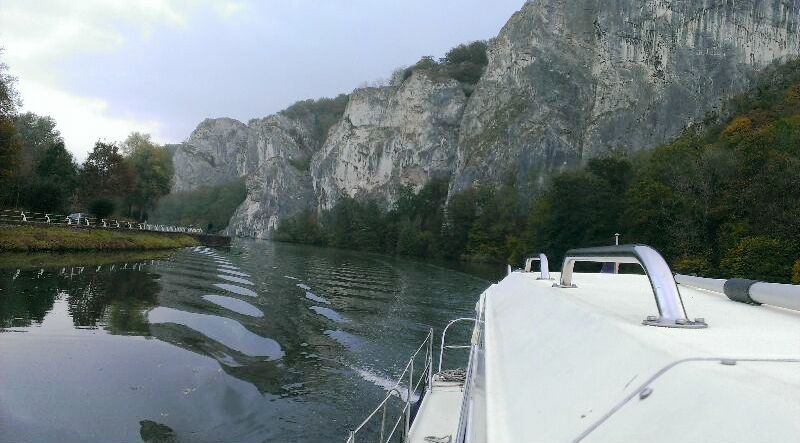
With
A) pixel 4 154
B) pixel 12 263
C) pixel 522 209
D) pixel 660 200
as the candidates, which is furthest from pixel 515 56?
pixel 12 263

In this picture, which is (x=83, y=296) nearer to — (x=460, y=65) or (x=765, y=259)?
(x=765, y=259)

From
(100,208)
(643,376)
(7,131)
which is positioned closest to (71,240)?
(7,131)

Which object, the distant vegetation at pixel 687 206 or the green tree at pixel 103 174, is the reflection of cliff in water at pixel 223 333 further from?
the green tree at pixel 103 174

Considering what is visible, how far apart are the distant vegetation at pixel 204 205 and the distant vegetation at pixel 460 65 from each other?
6732cm

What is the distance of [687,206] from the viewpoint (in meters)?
36.3

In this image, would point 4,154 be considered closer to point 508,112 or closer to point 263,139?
point 508,112

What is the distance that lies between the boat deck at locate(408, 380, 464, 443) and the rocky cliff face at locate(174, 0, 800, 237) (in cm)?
6547

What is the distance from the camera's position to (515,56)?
278 ft

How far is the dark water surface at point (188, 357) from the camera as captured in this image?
7023mm

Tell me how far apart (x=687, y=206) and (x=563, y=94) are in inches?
1851

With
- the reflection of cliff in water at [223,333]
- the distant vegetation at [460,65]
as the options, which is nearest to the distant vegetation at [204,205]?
the distant vegetation at [460,65]

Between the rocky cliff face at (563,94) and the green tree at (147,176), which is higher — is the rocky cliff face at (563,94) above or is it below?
above

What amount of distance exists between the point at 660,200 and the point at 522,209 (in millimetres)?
28984

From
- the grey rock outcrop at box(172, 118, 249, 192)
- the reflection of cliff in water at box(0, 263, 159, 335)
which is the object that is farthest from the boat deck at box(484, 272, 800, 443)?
the grey rock outcrop at box(172, 118, 249, 192)
